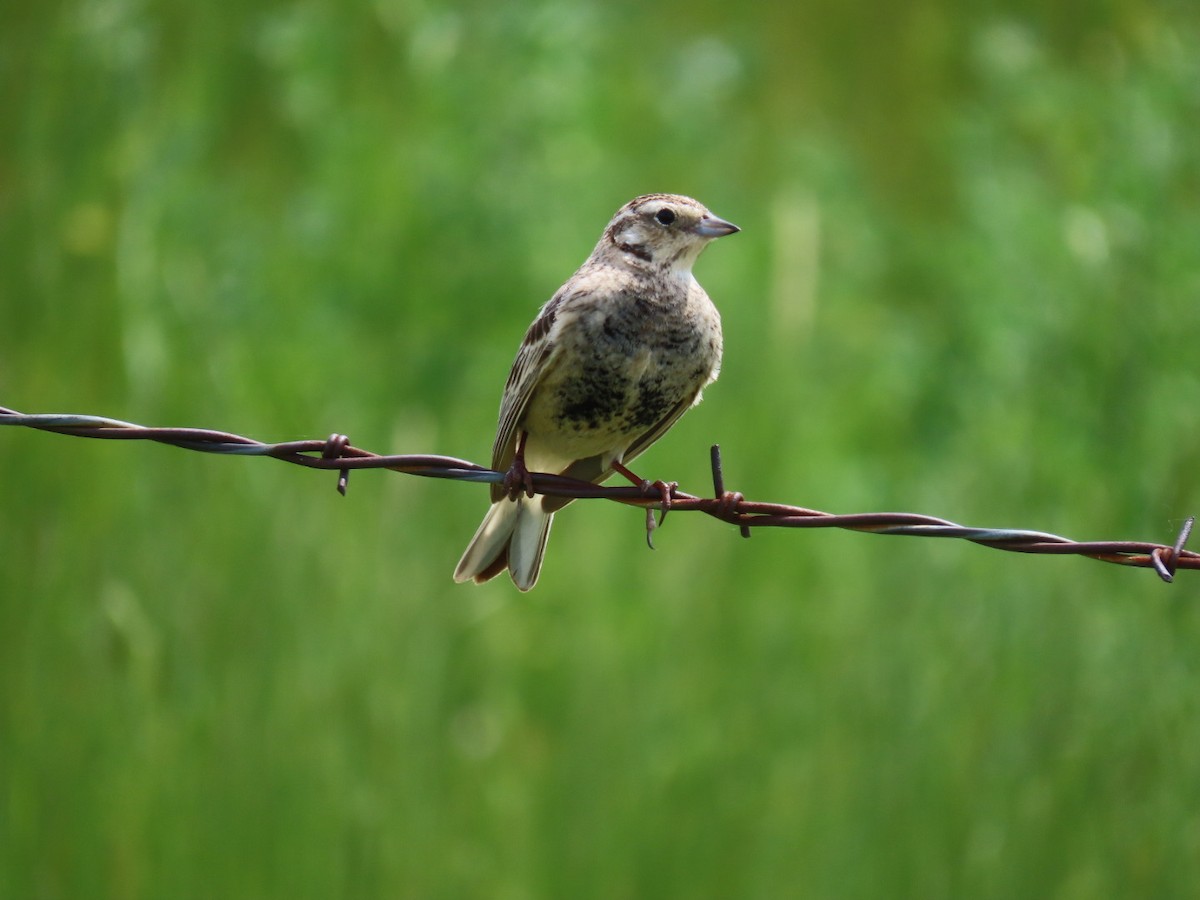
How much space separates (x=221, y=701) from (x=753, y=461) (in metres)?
2.73

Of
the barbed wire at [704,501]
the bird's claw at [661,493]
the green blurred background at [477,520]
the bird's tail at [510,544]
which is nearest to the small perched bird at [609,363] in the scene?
the bird's tail at [510,544]

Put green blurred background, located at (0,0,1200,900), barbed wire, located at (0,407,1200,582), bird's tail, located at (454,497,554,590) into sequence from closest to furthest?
barbed wire, located at (0,407,1200,582)
bird's tail, located at (454,497,554,590)
green blurred background, located at (0,0,1200,900)

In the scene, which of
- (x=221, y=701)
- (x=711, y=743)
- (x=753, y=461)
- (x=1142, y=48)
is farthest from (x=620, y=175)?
(x=221, y=701)

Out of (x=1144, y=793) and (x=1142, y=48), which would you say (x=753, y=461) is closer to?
(x=1144, y=793)

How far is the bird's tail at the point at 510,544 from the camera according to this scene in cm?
521

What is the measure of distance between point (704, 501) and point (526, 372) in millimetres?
949

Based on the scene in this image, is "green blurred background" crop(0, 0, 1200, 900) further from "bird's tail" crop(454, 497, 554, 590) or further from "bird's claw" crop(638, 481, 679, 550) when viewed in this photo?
"bird's claw" crop(638, 481, 679, 550)

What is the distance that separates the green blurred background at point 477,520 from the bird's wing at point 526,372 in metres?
1.70

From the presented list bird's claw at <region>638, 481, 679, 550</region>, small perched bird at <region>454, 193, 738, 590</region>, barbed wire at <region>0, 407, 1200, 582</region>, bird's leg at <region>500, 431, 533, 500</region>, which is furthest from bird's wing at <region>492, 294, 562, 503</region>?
barbed wire at <region>0, 407, 1200, 582</region>

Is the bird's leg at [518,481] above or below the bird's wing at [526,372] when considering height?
below

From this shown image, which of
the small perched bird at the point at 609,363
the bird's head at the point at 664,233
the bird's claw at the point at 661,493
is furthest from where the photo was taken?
the bird's head at the point at 664,233

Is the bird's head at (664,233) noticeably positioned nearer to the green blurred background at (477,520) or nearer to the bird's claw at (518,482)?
the bird's claw at (518,482)

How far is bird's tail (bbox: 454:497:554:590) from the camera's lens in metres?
5.21

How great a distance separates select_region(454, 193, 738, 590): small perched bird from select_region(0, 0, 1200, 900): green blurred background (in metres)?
1.62
